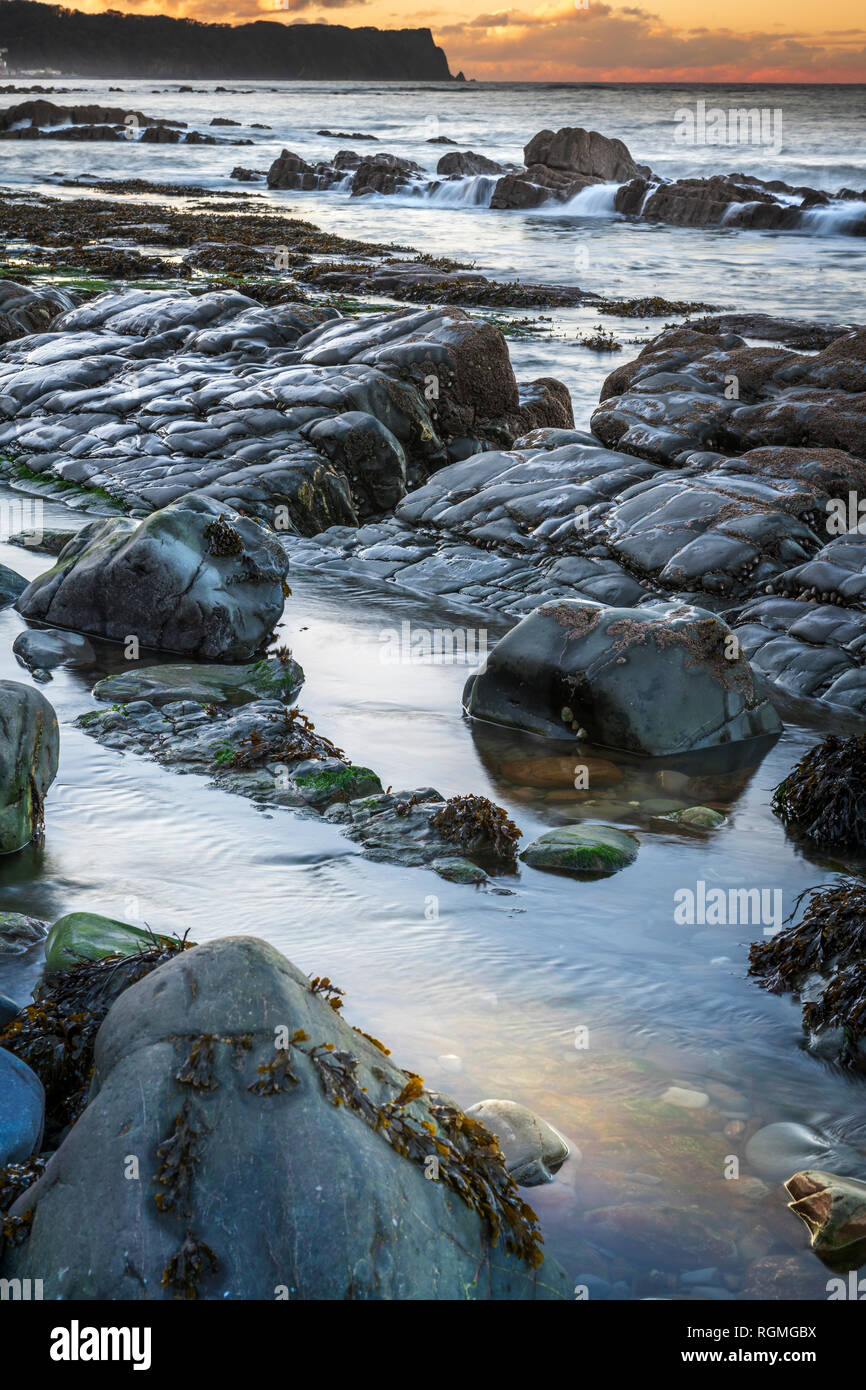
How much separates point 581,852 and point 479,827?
61 centimetres

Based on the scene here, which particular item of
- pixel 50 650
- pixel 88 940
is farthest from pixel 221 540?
pixel 88 940

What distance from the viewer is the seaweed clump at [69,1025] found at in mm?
4273

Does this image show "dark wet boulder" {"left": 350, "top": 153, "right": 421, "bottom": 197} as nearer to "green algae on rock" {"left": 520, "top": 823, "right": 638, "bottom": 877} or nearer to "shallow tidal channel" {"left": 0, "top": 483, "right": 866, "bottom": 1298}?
"shallow tidal channel" {"left": 0, "top": 483, "right": 866, "bottom": 1298}

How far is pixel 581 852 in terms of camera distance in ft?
22.1

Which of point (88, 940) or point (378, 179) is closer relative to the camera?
point (88, 940)

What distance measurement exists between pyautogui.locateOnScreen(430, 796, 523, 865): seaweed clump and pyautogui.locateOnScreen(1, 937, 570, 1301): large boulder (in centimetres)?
307

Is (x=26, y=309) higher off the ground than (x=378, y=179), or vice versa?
(x=378, y=179)

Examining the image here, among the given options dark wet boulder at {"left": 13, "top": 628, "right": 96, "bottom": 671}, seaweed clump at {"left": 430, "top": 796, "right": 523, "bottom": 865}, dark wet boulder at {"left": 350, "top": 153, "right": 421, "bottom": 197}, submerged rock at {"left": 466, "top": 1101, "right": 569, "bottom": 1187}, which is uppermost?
dark wet boulder at {"left": 350, "top": 153, "right": 421, "bottom": 197}

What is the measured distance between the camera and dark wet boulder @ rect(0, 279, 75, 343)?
21.5 metres

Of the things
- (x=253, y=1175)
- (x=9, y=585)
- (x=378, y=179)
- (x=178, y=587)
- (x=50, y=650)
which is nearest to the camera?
(x=253, y=1175)

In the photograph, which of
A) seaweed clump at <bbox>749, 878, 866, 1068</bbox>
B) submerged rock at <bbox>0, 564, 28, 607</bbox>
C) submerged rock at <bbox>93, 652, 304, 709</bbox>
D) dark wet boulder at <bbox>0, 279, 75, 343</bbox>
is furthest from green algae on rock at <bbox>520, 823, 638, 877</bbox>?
dark wet boulder at <bbox>0, 279, 75, 343</bbox>

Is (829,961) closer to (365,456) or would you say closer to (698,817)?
(698,817)

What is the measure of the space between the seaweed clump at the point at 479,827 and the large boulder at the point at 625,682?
167cm
